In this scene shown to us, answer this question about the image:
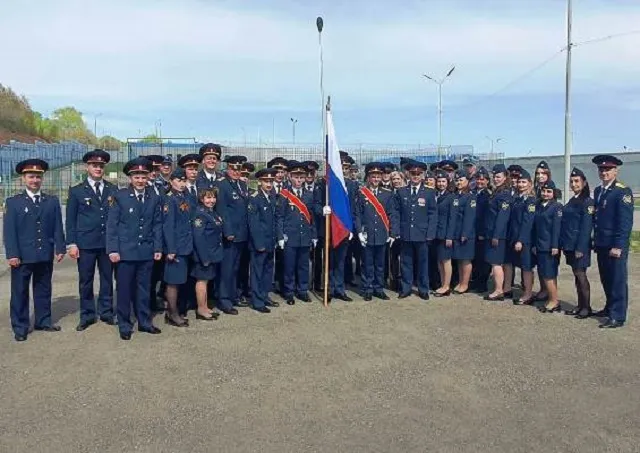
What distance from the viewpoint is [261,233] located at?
727 cm

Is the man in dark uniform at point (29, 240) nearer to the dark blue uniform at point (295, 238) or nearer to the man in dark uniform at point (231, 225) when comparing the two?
the man in dark uniform at point (231, 225)

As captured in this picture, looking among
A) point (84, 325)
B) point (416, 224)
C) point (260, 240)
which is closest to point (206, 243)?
point (260, 240)

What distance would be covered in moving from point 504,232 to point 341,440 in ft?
15.1

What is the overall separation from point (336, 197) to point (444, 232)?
1.61m

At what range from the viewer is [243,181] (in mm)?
7539

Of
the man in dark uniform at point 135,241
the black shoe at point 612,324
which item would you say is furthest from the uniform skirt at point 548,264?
the man in dark uniform at point 135,241

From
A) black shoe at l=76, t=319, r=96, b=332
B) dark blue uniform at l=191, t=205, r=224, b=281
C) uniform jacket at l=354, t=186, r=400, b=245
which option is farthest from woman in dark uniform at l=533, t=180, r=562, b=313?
black shoe at l=76, t=319, r=96, b=332

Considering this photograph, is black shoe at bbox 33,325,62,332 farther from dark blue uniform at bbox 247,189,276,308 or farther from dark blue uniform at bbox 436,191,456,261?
dark blue uniform at bbox 436,191,456,261

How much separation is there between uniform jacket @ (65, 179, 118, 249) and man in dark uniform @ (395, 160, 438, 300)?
12.1 ft

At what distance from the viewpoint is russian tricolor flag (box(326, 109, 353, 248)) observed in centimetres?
756

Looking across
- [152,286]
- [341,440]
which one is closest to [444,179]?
[152,286]

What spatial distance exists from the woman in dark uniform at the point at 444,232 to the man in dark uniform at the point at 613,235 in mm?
1872

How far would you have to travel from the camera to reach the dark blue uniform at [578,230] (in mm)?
6797

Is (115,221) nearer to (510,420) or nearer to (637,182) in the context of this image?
(510,420)
